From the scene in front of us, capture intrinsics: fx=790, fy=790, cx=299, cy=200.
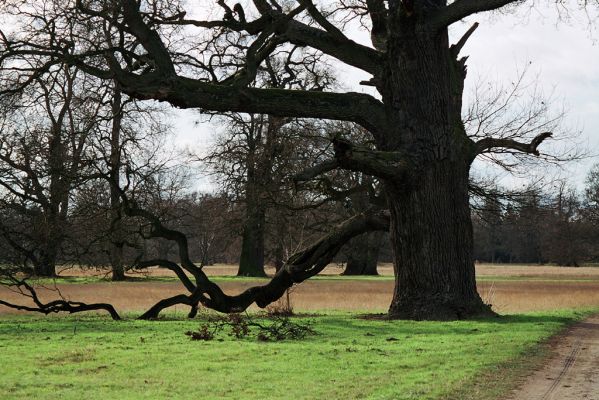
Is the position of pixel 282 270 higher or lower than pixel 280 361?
higher

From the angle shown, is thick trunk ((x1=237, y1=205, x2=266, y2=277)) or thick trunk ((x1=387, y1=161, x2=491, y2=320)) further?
thick trunk ((x1=237, y1=205, x2=266, y2=277))

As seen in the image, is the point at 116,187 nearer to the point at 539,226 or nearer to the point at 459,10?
the point at 459,10

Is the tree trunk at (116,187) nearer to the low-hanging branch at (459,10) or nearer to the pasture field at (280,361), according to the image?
the pasture field at (280,361)

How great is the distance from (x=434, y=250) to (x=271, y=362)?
22.7 ft

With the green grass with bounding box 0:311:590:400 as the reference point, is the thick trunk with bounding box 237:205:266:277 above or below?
above

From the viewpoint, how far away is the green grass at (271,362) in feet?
25.1

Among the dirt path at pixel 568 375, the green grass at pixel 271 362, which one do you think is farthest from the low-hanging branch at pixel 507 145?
the dirt path at pixel 568 375

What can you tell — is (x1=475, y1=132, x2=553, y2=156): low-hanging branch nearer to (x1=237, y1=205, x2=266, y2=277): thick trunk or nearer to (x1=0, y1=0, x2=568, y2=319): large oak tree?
(x1=0, y1=0, x2=568, y2=319): large oak tree

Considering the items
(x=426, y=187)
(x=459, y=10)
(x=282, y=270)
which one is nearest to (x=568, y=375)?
(x=426, y=187)

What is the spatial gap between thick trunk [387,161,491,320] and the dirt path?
332 centimetres

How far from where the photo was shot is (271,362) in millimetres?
9602

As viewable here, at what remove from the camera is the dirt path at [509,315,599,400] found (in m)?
7.60

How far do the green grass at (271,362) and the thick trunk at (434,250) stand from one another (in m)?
1.14

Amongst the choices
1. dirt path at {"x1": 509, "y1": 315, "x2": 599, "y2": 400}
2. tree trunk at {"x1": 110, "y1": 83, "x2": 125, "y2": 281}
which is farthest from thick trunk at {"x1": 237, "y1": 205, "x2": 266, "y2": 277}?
dirt path at {"x1": 509, "y1": 315, "x2": 599, "y2": 400}
